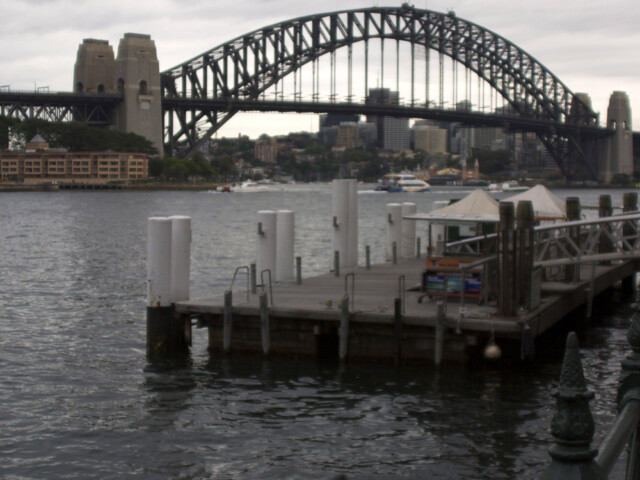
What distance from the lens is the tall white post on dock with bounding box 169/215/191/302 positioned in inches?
604

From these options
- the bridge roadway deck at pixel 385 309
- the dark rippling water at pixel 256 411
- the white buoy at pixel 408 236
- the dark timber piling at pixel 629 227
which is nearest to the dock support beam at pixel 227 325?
the bridge roadway deck at pixel 385 309

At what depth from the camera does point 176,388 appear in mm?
13711

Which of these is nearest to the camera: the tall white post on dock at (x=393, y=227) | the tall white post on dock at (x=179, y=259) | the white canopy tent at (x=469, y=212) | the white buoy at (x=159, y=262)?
the white buoy at (x=159, y=262)

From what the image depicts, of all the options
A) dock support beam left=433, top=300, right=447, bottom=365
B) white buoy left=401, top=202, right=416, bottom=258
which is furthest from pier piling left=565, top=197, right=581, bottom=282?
dock support beam left=433, top=300, right=447, bottom=365

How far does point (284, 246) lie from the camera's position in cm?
1891

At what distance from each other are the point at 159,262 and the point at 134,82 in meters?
103

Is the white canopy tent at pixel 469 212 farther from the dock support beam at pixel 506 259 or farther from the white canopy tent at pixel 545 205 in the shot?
the dock support beam at pixel 506 259

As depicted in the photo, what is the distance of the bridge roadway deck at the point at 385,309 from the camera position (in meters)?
13.6

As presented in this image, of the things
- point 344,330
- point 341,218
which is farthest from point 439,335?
point 341,218

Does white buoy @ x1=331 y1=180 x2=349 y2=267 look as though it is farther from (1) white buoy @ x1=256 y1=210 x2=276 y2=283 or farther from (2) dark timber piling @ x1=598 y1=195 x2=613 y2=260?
(2) dark timber piling @ x1=598 y1=195 x2=613 y2=260

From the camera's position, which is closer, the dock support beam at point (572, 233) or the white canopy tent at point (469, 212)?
the white canopy tent at point (469, 212)

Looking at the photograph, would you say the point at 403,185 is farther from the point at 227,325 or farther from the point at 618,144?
the point at 227,325

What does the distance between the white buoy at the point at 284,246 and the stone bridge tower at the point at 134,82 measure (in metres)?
97.9

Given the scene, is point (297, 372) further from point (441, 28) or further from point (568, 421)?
point (441, 28)
